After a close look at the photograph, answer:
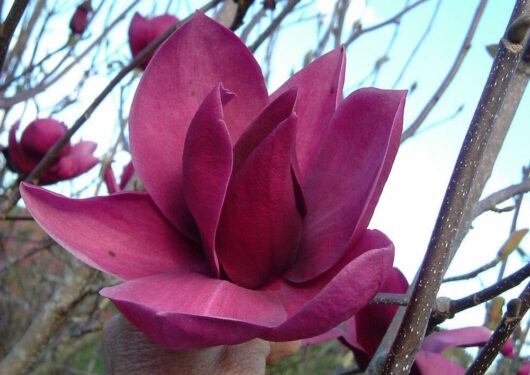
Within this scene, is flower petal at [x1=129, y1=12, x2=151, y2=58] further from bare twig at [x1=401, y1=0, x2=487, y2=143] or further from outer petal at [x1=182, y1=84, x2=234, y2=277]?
outer petal at [x1=182, y1=84, x2=234, y2=277]

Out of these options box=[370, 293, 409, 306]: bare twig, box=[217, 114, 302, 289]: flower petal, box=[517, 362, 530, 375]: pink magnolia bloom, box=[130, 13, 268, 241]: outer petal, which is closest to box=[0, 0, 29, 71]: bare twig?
box=[130, 13, 268, 241]: outer petal

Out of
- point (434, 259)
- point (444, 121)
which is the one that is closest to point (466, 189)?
point (434, 259)

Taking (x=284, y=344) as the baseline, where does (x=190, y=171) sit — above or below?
above

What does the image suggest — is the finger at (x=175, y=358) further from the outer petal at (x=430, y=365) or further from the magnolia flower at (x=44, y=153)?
the magnolia flower at (x=44, y=153)

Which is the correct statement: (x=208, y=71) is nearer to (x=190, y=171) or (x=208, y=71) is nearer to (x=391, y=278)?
(x=190, y=171)

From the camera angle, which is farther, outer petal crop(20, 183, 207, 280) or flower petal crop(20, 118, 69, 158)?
flower petal crop(20, 118, 69, 158)

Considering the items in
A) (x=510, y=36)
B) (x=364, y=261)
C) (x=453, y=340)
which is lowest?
(x=453, y=340)
